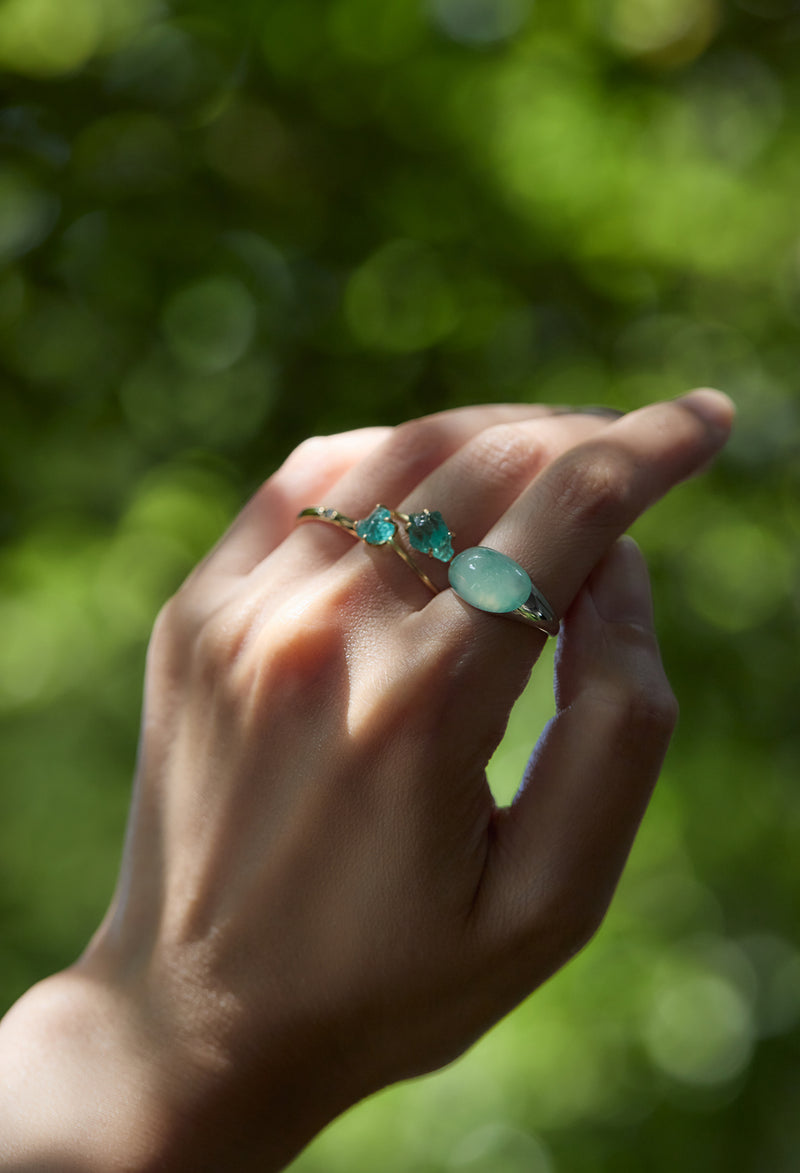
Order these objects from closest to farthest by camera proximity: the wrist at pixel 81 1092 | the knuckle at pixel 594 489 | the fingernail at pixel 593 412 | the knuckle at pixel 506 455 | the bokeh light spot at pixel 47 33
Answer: the wrist at pixel 81 1092
the knuckle at pixel 594 489
the knuckle at pixel 506 455
the fingernail at pixel 593 412
the bokeh light spot at pixel 47 33

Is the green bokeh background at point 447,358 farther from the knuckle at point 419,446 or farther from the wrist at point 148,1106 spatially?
the wrist at point 148,1106

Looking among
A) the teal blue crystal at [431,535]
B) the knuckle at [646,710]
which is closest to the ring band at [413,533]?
the teal blue crystal at [431,535]

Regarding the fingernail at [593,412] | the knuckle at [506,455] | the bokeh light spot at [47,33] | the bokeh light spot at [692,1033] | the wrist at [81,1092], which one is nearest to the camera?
the wrist at [81,1092]

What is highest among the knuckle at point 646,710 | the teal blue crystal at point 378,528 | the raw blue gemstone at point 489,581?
the teal blue crystal at point 378,528

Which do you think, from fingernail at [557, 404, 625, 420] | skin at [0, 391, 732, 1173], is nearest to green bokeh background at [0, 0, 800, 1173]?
fingernail at [557, 404, 625, 420]

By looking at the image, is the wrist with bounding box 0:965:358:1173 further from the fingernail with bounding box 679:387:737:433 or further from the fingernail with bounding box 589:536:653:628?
the fingernail with bounding box 679:387:737:433

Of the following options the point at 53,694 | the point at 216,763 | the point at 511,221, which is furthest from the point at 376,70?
the point at 216,763

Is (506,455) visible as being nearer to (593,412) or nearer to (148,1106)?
(593,412)
